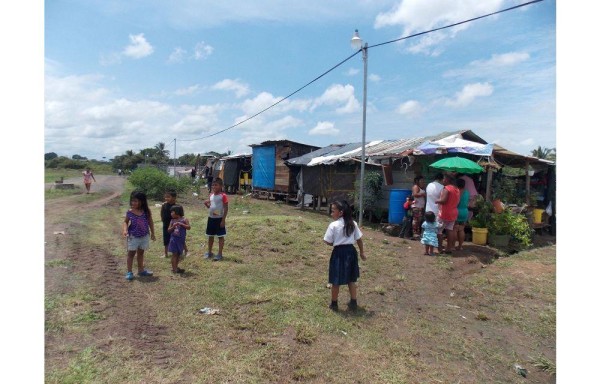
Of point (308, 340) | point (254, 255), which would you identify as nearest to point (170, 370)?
point (308, 340)

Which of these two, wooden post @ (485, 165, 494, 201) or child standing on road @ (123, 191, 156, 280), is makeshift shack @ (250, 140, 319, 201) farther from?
child standing on road @ (123, 191, 156, 280)

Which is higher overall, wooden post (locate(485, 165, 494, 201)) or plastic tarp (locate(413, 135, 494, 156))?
plastic tarp (locate(413, 135, 494, 156))

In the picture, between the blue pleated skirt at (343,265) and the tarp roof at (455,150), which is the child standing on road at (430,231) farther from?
the blue pleated skirt at (343,265)

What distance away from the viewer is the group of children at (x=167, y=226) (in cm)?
579

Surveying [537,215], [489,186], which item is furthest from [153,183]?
[537,215]

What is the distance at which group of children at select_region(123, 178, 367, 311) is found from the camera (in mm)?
4762

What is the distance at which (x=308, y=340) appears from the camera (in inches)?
154

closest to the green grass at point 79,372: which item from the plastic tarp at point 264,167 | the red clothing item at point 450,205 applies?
the red clothing item at point 450,205

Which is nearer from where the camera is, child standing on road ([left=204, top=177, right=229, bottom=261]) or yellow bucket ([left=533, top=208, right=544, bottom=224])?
child standing on road ([left=204, top=177, right=229, bottom=261])

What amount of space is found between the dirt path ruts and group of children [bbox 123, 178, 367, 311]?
61 centimetres

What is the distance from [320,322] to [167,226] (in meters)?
3.84

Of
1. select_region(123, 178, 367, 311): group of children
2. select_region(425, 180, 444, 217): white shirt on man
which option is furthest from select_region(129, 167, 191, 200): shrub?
select_region(425, 180, 444, 217): white shirt on man

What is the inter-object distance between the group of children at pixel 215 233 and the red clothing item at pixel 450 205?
295cm

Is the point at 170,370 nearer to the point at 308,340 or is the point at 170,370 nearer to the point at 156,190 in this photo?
the point at 308,340
